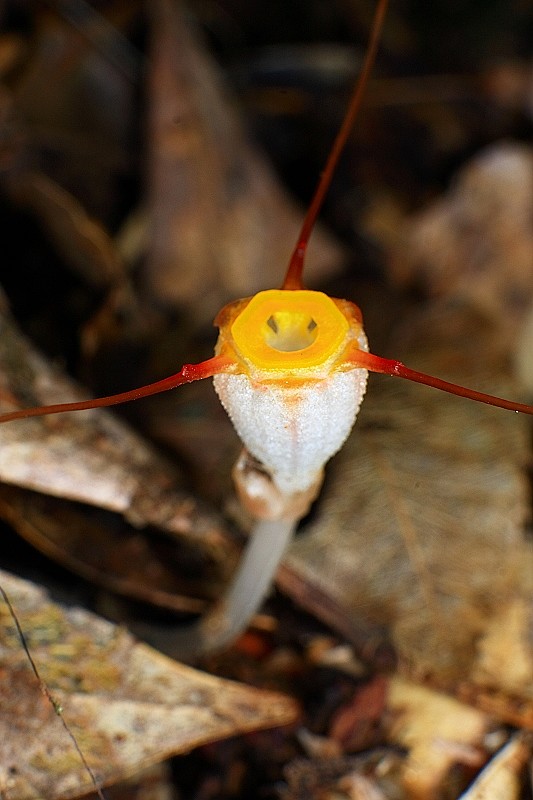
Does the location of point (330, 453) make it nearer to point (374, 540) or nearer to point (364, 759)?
point (374, 540)

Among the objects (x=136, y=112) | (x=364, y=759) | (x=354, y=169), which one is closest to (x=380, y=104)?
(x=354, y=169)

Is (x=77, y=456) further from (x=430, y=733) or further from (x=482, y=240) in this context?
(x=482, y=240)

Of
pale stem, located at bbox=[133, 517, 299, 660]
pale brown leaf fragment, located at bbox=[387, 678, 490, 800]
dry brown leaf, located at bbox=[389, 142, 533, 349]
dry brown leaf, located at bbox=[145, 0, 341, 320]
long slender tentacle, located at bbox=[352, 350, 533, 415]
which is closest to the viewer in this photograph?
long slender tentacle, located at bbox=[352, 350, 533, 415]

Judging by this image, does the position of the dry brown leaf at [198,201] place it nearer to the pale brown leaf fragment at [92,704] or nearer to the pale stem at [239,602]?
the pale stem at [239,602]

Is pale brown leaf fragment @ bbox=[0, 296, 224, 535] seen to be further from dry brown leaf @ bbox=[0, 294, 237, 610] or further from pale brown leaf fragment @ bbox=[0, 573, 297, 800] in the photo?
pale brown leaf fragment @ bbox=[0, 573, 297, 800]

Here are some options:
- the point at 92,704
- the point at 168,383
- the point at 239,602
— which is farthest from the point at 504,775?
the point at 168,383

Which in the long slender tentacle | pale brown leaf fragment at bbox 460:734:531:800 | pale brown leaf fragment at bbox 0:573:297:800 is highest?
the long slender tentacle

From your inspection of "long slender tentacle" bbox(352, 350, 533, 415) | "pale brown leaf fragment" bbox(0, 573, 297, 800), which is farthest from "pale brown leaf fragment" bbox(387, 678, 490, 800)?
"long slender tentacle" bbox(352, 350, 533, 415)

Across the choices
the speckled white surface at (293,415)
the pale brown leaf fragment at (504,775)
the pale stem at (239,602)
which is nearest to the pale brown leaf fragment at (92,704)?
the pale stem at (239,602)
